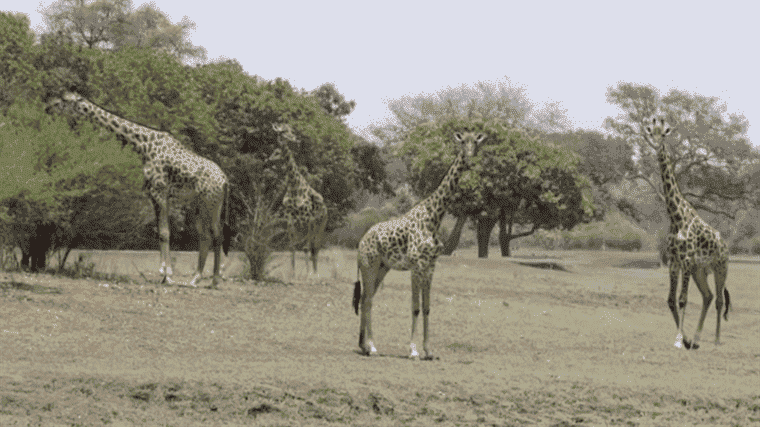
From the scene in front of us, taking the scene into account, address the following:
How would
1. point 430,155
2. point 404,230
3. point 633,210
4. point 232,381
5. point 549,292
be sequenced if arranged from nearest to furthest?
point 232,381
point 404,230
point 549,292
point 430,155
point 633,210

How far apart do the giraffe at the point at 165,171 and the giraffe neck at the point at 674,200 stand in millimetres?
8828

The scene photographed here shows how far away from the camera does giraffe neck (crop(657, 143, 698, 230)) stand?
51.9 ft

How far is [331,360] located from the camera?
12062 millimetres

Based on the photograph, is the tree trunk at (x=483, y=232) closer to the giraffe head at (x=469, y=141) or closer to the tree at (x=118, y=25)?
the tree at (x=118, y=25)

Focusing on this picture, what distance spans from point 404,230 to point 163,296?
19.7ft

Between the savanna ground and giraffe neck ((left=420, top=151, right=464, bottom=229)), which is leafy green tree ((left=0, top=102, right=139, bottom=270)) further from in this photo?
giraffe neck ((left=420, top=151, right=464, bottom=229))

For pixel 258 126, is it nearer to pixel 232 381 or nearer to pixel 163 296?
pixel 163 296

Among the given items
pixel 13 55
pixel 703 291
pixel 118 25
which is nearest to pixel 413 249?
pixel 703 291

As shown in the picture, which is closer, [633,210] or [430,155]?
[430,155]

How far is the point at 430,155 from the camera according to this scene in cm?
3581

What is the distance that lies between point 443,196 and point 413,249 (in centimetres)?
96

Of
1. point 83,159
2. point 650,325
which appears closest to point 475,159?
point 650,325

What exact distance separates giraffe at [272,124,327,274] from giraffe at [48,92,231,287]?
3.77 metres

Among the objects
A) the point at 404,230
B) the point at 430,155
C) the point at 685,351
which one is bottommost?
the point at 685,351
